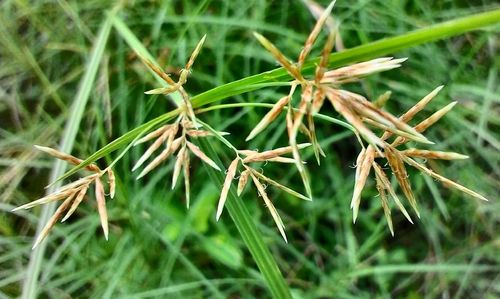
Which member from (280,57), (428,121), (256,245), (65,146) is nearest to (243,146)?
(65,146)

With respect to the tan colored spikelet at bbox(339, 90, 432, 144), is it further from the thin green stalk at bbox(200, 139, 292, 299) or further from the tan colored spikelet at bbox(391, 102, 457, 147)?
the thin green stalk at bbox(200, 139, 292, 299)

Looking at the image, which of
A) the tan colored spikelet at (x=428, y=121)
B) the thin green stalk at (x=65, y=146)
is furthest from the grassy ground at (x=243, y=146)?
the tan colored spikelet at (x=428, y=121)

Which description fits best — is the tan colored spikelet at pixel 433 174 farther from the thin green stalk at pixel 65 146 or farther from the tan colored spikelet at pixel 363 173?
the thin green stalk at pixel 65 146

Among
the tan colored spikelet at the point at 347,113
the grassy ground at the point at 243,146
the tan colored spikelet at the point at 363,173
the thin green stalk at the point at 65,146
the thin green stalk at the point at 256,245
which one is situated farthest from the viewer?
the grassy ground at the point at 243,146

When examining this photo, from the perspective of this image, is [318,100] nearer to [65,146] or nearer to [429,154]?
[429,154]

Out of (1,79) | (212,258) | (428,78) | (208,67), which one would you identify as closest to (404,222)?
(428,78)

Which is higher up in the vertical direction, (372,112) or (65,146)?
(372,112)

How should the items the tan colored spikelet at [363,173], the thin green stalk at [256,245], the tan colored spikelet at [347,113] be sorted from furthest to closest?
the thin green stalk at [256,245] → the tan colored spikelet at [363,173] → the tan colored spikelet at [347,113]

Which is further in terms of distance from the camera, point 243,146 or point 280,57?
point 243,146
